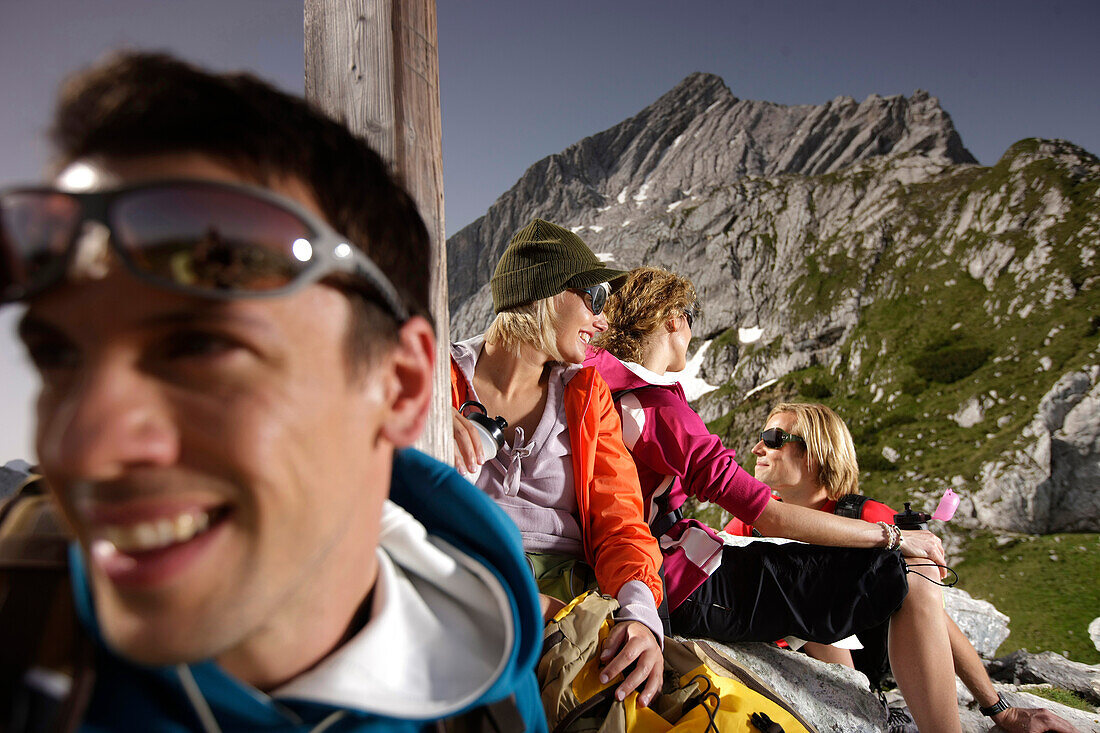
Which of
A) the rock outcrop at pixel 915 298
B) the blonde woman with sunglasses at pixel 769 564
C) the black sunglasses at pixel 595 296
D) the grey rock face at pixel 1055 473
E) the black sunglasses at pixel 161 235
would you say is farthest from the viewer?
the rock outcrop at pixel 915 298

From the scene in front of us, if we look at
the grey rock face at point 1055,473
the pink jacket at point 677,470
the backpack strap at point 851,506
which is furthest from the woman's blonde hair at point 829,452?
the grey rock face at point 1055,473

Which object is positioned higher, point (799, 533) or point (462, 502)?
point (462, 502)

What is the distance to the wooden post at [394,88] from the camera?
2.46 meters

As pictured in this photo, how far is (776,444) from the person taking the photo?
6.59m

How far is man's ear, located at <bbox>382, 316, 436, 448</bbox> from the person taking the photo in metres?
1.37

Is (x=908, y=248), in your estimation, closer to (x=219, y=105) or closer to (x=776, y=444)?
(x=776, y=444)

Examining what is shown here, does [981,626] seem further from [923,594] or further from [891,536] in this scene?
[891,536]

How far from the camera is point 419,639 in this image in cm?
154

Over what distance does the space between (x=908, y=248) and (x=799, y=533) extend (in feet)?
268

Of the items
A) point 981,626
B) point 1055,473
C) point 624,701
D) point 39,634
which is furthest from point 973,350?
point 39,634

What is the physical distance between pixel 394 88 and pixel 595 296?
6.75 ft

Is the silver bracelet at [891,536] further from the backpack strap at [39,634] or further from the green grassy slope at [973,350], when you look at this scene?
the green grassy slope at [973,350]

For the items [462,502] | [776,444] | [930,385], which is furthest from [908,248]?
[462,502]

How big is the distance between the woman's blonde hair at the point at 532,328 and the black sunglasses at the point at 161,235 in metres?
2.93
